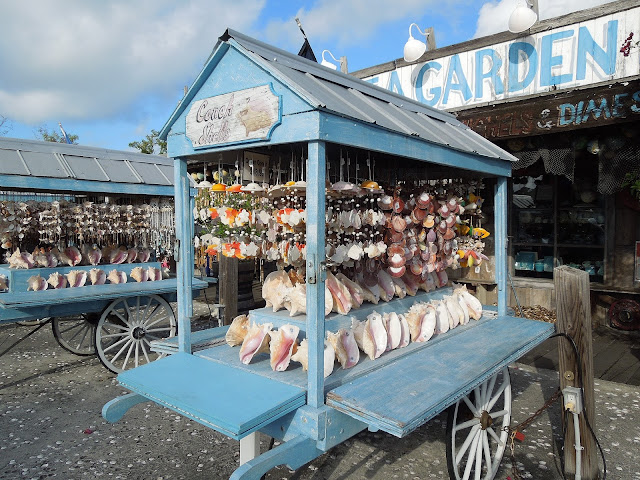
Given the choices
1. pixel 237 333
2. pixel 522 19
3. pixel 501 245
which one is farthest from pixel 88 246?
pixel 522 19

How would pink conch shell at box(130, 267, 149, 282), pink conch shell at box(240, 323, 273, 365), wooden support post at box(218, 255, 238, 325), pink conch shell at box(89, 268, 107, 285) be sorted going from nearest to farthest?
pink conch shell at box(240, 323, 273, 365) → pink conch shell at box(89, 268, 107, 285) → pink conch shell at box(130, 267, 149, 282) → wooden support post at box(218, 255, 238, 325)

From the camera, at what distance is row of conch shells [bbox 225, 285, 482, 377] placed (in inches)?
91.4

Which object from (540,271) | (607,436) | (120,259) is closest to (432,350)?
(607,436)

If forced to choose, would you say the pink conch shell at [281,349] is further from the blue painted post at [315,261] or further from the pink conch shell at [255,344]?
the blue painted post at [315,261]

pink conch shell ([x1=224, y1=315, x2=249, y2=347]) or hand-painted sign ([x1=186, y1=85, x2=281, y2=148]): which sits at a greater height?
hand-painted sign ([x1=186, y1=85, x2=281, y2=148])

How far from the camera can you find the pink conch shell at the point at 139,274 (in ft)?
18.5

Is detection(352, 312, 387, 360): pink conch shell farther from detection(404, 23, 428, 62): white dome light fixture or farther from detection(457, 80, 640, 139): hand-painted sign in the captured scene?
detection(404, 23, 428, 62): white dome light fixture

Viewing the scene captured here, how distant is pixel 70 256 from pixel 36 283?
2.03 feet

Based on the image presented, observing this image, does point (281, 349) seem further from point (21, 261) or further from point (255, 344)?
point (21, 261)

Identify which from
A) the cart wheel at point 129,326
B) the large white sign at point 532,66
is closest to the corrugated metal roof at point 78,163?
the cart wheel at point 129,326

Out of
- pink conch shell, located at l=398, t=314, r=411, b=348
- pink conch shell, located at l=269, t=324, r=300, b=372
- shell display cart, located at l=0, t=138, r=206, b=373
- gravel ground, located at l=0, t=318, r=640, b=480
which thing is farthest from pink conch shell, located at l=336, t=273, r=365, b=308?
shell display cart, located at l=0, t=138, r=206, b=373

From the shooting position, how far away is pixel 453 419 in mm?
2812

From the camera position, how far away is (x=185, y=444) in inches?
142

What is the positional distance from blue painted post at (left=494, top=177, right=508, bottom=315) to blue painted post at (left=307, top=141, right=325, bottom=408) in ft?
7.62
